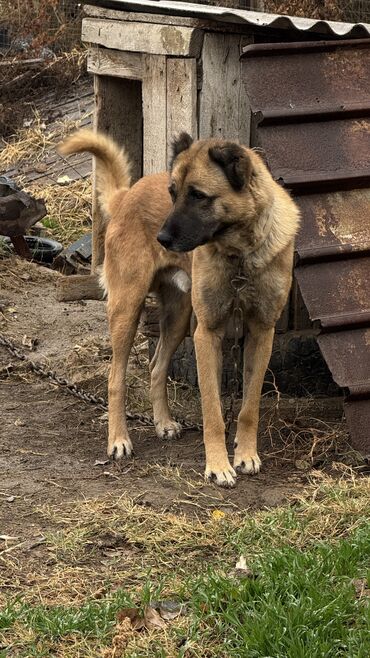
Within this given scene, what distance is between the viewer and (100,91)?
7.84 meters

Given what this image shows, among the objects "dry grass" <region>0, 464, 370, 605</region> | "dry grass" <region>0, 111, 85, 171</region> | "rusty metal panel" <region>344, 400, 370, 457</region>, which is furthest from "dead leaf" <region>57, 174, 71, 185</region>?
"dry grass" <region>0, 464, 370, 605</region>

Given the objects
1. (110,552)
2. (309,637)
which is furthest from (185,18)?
(309,637)

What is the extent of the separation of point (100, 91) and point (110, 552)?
12.9 feet

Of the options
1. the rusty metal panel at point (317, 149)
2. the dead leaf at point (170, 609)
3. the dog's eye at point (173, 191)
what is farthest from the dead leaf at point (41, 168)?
the dead leaf at point (170, 609)

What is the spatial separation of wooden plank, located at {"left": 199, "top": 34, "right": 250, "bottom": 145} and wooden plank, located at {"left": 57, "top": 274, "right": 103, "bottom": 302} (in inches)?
53.8

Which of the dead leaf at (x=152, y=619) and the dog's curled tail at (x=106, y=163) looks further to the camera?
the dog's curled tail at (x=106, y=163)

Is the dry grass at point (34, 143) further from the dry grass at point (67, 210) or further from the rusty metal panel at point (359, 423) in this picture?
the rusty metal panel at point (359, 423)

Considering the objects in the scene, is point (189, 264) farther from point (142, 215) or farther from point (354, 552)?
point (354, 552)

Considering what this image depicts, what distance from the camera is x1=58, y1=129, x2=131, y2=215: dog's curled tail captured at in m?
6.74

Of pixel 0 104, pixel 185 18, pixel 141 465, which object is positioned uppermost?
pixel 185 18

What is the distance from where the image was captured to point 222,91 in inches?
269

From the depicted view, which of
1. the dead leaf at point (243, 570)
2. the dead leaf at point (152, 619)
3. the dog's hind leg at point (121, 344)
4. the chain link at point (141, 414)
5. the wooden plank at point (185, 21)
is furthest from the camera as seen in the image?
the wooden plank at point (185, 21)

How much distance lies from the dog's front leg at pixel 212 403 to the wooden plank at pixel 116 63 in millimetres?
2131

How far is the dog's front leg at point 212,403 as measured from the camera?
19.1 ft
